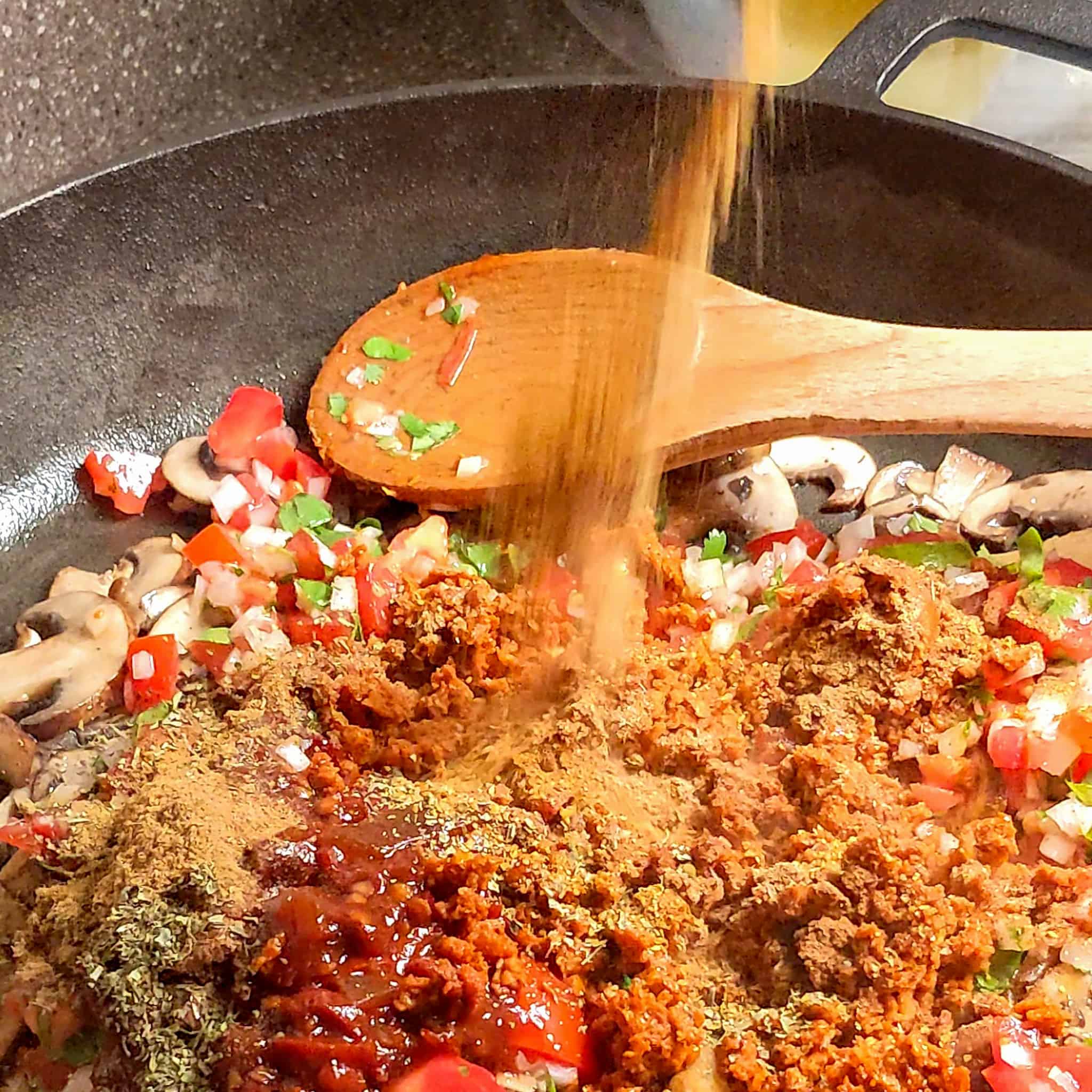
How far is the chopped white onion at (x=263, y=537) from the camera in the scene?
2.05 m

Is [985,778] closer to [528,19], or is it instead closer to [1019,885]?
[1019,885]

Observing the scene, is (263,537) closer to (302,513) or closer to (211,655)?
(302,513)

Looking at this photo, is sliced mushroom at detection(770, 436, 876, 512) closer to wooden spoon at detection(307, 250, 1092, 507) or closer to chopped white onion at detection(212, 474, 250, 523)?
wooden spoon at detection(307, 250, 1092, 507)

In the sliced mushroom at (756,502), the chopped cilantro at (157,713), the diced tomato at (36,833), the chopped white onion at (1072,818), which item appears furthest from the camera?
the sliced mushroom at (756,502)

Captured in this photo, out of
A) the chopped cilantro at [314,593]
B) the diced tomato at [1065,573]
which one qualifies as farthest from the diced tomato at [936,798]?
the chopped cilantro at [314,593]

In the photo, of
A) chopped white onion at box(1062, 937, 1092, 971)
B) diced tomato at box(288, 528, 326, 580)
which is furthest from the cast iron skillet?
chopped white onion at box(1062, 937, 1092, 971)

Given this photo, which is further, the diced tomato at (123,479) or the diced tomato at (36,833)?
the diced tomato at (123,479)

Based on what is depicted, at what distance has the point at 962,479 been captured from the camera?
7.05ft

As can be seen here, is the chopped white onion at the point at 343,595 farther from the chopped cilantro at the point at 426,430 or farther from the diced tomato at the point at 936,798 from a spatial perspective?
the diced tomato at the point at 936,798

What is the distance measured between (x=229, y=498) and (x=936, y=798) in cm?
133

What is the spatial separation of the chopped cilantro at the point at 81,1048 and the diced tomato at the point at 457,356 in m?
1.25

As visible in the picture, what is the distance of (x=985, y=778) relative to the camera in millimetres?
1588

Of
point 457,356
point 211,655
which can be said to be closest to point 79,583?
point 211,655

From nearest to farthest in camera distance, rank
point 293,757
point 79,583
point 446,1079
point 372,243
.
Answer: point 446,1079 < point 293,757 < point 79,583 < point 372,243
